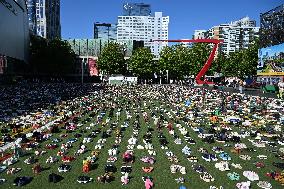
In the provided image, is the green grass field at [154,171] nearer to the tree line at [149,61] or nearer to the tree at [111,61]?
the tree line at [149,61]

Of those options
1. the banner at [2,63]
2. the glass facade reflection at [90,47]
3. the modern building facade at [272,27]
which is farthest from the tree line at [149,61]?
the glass facade reflection at [90,47]

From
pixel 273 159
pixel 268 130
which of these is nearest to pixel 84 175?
pixel 273 159

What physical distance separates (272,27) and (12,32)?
53409 mm

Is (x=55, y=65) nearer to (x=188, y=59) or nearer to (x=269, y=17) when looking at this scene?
(x=188, y=59)

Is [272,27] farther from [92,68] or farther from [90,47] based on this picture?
[90,47]

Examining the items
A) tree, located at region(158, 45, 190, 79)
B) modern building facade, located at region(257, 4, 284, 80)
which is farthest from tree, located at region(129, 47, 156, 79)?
modern building facade, located at region(257, 4, 284, 80)

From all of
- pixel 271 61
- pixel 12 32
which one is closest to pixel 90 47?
pixel 12 32

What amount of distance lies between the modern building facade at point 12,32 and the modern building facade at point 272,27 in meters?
51.1

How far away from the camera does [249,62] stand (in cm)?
8394

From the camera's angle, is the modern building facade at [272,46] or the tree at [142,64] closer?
the modern building facade at [272,46]

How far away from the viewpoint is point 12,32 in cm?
6744

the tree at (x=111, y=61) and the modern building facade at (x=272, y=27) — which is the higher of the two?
the modern building facade at (x=272, y=27)

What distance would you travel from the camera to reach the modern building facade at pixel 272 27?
61250 mm

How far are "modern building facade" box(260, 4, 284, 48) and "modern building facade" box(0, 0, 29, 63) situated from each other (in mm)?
51115
